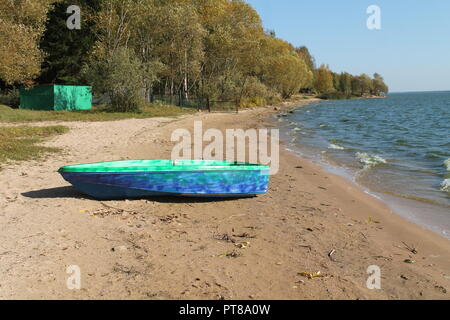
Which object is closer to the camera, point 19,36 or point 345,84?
point 19,36

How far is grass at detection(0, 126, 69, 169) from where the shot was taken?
11.6m

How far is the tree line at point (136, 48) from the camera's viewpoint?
2744 cm

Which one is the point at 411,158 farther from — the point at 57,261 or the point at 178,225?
the point at 57,261

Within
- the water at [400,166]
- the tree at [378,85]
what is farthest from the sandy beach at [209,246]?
Answer: the tree at [378,85]

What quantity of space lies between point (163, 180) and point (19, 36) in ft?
65.7

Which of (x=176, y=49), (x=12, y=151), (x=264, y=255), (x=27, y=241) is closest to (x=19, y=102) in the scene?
(x=176, y=49)

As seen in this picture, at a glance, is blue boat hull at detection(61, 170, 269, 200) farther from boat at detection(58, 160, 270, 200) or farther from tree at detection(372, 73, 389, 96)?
tree at detection(372, 73, 389, 96)

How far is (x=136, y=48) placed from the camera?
40031 mm

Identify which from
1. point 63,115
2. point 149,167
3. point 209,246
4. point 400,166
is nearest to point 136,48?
point 63,115

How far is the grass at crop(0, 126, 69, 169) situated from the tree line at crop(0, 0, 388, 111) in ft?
14.7

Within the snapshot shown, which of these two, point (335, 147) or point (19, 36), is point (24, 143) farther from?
point (335, 147)

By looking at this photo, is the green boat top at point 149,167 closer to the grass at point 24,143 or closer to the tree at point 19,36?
the grass at point 24,143

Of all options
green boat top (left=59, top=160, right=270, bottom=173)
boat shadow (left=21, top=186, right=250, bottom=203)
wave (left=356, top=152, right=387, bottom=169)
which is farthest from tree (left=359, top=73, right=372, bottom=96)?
boat shadow (left=21, top=186, right=250, bottom=203)
